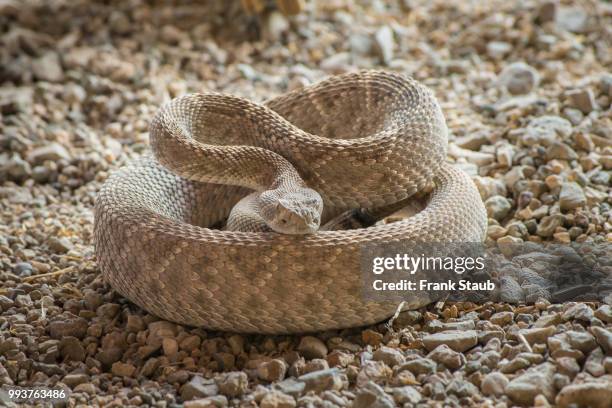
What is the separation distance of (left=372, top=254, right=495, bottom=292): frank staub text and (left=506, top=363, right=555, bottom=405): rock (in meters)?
0.95

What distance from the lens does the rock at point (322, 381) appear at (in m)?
3.91

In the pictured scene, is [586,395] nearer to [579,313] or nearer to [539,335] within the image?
[539,335]

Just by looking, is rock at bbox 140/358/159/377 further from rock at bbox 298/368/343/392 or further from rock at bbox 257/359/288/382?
rock at bbox 298/368/343/392

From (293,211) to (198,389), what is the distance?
1.14 meters

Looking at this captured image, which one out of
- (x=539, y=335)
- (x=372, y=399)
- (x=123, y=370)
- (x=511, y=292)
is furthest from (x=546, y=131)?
(x=123, y=370)

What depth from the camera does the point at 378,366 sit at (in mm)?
4023

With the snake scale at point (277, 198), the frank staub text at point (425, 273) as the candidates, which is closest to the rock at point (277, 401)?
the snake scale at point (277, 198)

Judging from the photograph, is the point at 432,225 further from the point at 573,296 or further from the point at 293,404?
the point at 293,404

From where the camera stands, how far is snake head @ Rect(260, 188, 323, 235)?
4.40m

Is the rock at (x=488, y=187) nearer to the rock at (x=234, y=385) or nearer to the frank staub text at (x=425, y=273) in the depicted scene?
the frank staub text at (x=425, y=273)

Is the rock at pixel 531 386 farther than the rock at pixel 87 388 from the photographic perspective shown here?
No

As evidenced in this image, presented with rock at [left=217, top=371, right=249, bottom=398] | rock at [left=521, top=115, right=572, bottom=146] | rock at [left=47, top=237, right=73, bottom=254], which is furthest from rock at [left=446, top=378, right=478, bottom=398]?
rock at [left=47, top=237, right=73, bottom=254]

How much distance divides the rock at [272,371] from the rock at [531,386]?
3.89ft

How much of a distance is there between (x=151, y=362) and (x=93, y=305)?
2.76ft
